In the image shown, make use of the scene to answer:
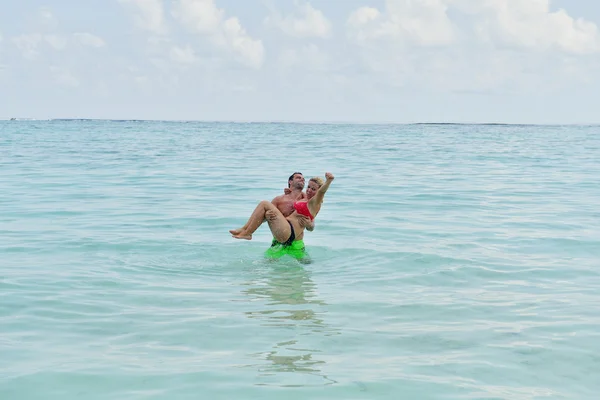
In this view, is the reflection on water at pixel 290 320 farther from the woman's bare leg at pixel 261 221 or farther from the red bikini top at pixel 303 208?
the red bikini top at pixel 303 208

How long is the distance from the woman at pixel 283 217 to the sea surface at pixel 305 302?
545 millimetres

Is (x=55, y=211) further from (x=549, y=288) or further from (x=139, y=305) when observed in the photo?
(x=549, y=288)

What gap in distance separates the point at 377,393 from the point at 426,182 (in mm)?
21355

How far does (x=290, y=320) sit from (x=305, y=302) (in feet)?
2.91

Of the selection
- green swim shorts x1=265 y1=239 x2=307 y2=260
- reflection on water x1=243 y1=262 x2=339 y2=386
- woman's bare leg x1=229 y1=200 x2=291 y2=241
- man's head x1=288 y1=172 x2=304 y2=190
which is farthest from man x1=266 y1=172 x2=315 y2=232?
reflection on water x1=243 y1=262 x2=339 y2=386

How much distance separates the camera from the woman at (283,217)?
11.3 metres

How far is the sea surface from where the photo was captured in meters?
6.73

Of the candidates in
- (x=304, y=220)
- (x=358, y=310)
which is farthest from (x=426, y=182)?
(x=358, y=310)

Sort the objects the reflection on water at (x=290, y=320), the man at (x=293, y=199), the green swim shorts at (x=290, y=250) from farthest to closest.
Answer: the green swim shorts at (x=290, y=250) → the man at (x=293, y=199) → the reflection on water at (x=290, y=320)

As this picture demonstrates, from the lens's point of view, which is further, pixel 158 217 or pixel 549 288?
pixel 158 217

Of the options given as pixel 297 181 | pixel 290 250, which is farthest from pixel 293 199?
pixel 290 250

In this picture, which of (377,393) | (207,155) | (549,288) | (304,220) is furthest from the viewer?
(207,155)

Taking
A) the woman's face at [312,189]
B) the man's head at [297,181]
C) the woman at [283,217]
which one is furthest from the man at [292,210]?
the woman's face at [312,189]

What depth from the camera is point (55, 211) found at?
18219 millimetres
